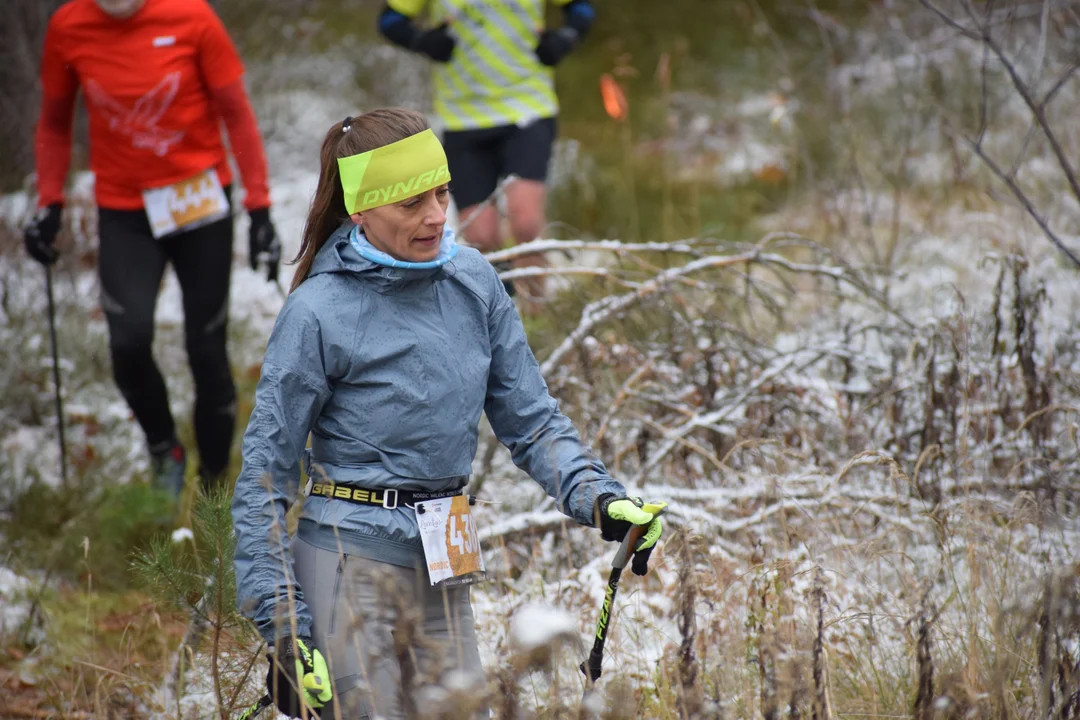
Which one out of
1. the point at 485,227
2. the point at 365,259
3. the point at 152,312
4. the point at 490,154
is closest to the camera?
the point at 365,259

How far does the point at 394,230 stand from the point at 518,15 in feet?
10.5

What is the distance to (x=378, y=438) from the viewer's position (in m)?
2.17

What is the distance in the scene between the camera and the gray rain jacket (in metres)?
2.09

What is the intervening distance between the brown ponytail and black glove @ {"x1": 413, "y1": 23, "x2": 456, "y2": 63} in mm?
2851

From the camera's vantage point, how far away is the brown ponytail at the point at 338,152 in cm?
225

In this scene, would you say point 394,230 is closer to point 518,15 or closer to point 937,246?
point 518,15

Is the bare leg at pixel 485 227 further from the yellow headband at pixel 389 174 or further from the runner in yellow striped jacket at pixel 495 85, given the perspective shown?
the yellow headband at pixel 389 174

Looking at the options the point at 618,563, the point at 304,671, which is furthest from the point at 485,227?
the point at 304,671

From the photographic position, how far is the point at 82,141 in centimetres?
853

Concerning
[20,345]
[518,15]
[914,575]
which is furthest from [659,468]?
[20,345]

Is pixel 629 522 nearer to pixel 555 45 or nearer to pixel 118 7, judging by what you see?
pixel 118 7

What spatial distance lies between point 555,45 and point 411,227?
10.1 ft

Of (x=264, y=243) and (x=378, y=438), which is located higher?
(x=378, y=438)

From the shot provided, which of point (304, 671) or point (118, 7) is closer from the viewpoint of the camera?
point (304, 671)
